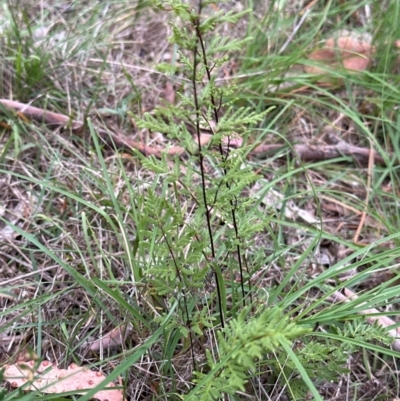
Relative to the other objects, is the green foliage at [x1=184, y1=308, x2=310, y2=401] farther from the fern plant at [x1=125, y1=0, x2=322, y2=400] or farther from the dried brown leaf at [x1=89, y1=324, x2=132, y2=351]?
the dried brown leaf at [x1=89, y1=324, x2=132, y2=351]

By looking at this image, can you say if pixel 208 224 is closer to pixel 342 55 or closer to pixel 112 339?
pixel 112 339

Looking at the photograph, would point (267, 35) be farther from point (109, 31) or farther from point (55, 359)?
point (55, 359)

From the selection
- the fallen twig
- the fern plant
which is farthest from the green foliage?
the fallen twig

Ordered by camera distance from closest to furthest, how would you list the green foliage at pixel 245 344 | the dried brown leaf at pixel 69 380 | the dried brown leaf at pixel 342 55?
the green foliage at pixel 245 344, the dried brown leaf at pixel 69 380, the dried brown leaf at pixel 342 55

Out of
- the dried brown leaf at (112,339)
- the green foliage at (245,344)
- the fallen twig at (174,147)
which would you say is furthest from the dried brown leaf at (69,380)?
the fallen twig at (174,147)

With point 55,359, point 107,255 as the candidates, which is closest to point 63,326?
point 55,359

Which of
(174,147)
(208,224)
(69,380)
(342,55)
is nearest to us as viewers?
(208,224)

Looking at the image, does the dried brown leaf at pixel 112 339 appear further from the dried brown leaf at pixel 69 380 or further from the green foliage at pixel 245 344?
the green foliage at pixel 245 344

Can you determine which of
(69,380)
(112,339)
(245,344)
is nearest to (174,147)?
(112,339)

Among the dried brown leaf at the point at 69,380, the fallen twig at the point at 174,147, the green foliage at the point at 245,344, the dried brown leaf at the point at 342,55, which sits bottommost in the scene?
the dried brown leaf at the point at 69,380

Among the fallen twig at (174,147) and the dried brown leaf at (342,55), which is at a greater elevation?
→ the dried brown leaf at (342,55)

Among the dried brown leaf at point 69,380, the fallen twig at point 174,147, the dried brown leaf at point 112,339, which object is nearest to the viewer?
the dried brown leaf at point 69,380
